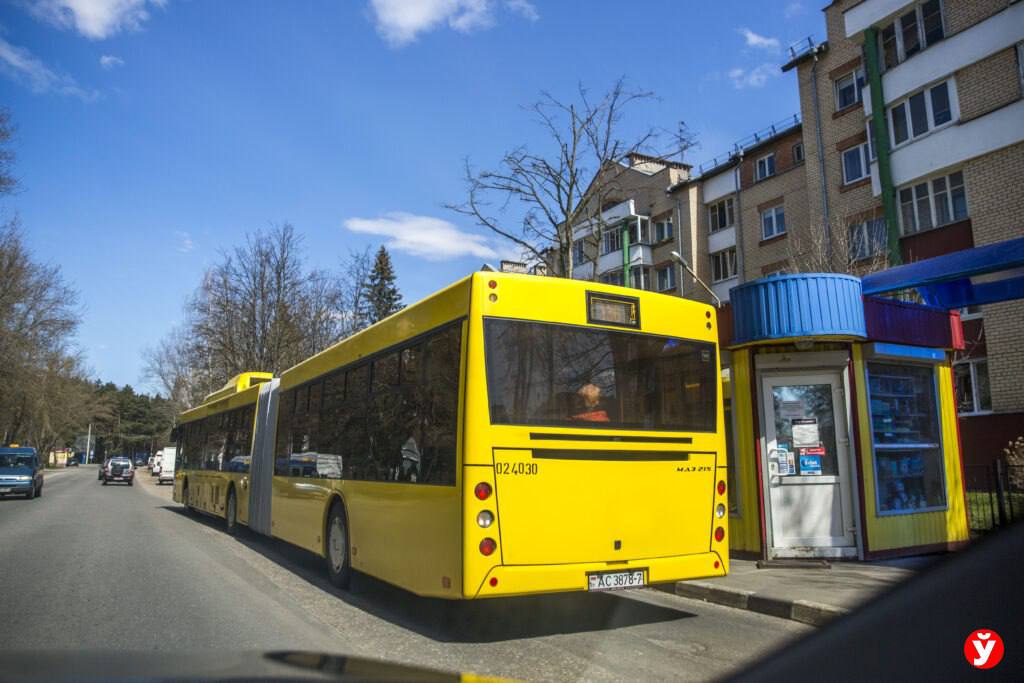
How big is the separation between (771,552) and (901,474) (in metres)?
2.24

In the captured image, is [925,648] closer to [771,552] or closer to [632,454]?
[632,454]

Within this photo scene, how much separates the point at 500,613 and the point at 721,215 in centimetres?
2981

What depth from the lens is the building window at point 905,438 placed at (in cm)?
991

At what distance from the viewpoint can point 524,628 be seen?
6.51 metres

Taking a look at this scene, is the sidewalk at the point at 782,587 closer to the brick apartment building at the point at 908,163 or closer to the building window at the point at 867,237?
the brick apartment building at the point at 908,163

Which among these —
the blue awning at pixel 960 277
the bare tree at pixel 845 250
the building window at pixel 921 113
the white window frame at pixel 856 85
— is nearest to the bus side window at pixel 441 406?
the blue awning at pixel 960 277

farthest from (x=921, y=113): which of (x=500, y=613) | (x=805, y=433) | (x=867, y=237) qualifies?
(x=500, y=613)

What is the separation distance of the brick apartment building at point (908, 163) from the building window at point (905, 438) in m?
8.21

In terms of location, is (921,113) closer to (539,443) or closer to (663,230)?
(663,230)

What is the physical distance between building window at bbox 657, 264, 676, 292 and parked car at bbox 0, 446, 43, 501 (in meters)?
28.1

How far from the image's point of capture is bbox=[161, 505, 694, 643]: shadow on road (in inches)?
253

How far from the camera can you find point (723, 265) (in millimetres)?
33500

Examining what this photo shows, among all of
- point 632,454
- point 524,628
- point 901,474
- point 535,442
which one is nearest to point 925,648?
point 535,442

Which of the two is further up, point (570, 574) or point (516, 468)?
point (516, 468)
